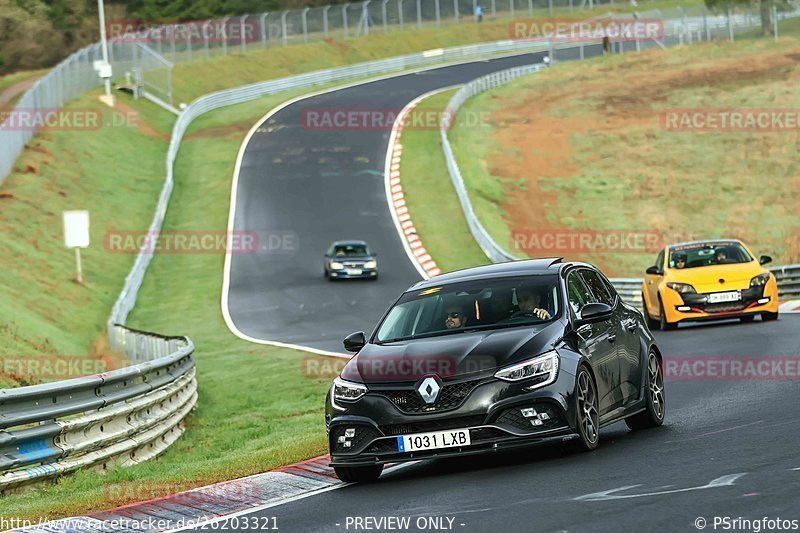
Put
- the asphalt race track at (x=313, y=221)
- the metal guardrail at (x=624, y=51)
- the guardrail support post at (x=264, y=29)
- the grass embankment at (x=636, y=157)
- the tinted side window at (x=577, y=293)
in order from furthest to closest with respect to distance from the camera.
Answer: the guardrail support post at (x=264, y=29) → the grass embankment at (x=636, y=157) → the asphalt race track at (x=313, y=221) → the metal guardrail at (x=624, y=51) → the tinted side window at (x=577, y=293)

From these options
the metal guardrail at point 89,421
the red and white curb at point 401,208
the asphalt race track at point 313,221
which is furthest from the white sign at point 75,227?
the metal guardrail at point 89,421

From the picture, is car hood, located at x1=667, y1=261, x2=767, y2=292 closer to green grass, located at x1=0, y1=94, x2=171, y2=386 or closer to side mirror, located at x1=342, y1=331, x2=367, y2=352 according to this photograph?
green grass, located at x1=0, y1=94, x2=171, y2=386

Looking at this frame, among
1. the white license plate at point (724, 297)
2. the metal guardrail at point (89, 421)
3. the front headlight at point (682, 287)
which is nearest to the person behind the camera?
the metal guardrail at point (89, 421)

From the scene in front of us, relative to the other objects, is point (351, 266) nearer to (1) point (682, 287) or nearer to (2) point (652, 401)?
(1) point (682, 287)

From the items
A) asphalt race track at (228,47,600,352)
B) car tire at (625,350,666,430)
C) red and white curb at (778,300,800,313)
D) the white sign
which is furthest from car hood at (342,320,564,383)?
the white sign

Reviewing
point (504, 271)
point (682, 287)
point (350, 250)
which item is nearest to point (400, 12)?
point (350, 250)

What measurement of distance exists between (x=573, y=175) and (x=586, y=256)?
12822mm

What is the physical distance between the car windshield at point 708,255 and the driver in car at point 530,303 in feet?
45.8

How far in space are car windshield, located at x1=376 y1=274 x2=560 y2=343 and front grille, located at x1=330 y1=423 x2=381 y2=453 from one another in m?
1.02

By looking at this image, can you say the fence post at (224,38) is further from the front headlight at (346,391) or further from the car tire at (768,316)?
the front headlight at (346,391)

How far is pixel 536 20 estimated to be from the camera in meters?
105

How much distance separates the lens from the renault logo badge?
1014 centimetres

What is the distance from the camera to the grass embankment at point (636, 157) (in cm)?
4819

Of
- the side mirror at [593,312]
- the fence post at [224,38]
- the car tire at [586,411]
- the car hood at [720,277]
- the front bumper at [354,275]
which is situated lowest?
the front bumper at [354,275]
